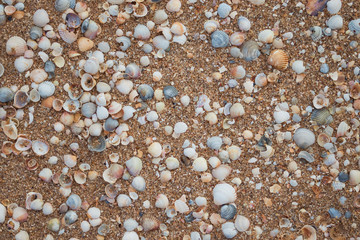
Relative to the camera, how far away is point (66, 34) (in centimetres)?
162

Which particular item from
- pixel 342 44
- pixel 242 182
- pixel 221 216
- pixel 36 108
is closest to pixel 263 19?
pixel 342 44

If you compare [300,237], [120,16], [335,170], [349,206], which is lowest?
[300,237]

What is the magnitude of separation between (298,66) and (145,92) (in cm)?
68

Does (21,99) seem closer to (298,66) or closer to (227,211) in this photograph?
(227,211)

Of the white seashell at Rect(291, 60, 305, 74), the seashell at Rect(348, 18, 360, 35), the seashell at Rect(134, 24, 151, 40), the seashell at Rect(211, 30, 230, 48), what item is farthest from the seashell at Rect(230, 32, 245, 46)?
the seashell at Rect(348, 18, 360, 35)

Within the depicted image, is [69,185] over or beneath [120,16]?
beneath

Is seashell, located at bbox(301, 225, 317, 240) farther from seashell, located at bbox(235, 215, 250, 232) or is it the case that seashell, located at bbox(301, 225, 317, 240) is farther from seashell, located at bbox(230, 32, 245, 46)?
seashell, located at bbox(230, 32, 245, 46)

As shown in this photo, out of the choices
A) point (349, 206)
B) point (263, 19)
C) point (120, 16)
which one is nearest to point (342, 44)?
point (263, 19)

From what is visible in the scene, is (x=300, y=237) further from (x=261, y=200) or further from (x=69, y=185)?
(x=69, y=185)

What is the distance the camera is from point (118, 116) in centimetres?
159

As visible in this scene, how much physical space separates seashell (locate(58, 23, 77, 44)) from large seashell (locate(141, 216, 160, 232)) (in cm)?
83

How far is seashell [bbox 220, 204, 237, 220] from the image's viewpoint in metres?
Answer: 1.59

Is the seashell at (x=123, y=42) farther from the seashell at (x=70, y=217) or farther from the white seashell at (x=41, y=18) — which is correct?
the seashell at (x=70, y=217)

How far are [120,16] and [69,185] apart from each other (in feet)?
2.52
